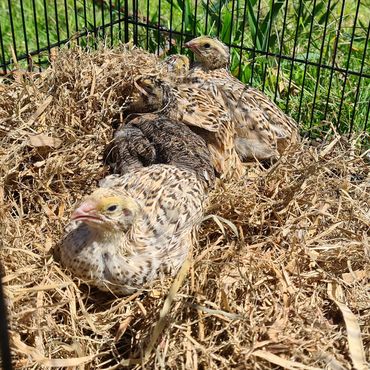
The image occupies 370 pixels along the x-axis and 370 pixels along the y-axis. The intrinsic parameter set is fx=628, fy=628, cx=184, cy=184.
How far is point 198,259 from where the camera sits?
2.84 meters

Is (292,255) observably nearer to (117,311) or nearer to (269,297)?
(269,297)

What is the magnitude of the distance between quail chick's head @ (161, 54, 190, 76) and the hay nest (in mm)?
443

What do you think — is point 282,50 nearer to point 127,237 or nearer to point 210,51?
point 210,51

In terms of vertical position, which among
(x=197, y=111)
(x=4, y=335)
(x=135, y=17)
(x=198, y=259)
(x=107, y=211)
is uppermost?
(x=4, y=335)

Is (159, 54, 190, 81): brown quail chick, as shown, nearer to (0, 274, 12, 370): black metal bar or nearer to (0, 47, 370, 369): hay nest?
(0, 47, 370, 369): hay nest

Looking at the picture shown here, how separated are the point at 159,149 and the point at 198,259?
38.4 inches

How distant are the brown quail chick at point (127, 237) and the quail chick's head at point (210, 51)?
1622 millimetres

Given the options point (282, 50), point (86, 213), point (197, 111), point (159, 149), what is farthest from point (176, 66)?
point (86, 213)

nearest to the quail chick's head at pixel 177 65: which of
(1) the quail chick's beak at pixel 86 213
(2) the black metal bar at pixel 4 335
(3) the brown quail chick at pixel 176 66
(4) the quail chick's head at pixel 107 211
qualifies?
(3) the brown quail chick at pixel 176 66

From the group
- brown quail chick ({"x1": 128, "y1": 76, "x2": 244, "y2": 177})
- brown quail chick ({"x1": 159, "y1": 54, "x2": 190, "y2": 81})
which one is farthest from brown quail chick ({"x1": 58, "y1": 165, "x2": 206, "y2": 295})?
brown quail chick ({"x1": 159, "y1": 54, "x2": 190, "y2": 81})

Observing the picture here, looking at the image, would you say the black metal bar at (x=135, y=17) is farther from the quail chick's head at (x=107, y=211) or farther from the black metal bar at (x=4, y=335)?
the black metal bar at (x=4, y=335)

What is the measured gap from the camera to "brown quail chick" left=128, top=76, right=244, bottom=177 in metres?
3.85

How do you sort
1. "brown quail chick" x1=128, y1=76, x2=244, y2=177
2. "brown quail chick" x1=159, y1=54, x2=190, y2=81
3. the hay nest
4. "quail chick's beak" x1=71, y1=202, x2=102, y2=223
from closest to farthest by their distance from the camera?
the hay nest → "quail chick's beak" x1=71, y1=202, x2=102, y2=223 → "brown quail chick" x1=128, y1=76, x2=244, y2=177 → "brown quail chick" x1=159, y1=54, x2=190, y2=81

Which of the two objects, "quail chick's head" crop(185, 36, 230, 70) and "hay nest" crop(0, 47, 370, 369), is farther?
"quail chick's head" crop(185, 36, 230, 70)
